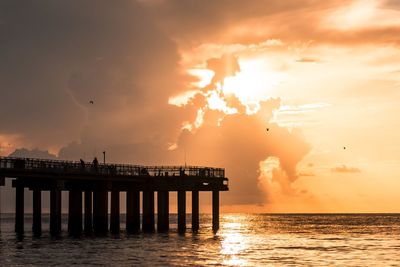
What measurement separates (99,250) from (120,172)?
2720cm

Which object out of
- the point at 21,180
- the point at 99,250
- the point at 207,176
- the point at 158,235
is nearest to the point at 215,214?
the point at 207,176

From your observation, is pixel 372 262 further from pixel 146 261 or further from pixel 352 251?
pixel 146 261

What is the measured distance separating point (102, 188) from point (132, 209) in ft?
27.5

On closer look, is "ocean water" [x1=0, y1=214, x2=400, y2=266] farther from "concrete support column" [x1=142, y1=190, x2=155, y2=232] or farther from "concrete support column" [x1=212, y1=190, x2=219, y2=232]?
"concrete support column" [x1=212, y1=190, x2=219, y2=232]

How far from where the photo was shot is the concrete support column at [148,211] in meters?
103

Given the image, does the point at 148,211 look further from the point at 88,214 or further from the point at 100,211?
the point at 100,211

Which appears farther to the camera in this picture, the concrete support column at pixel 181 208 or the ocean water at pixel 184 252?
the concrete support column at pixel 181 208

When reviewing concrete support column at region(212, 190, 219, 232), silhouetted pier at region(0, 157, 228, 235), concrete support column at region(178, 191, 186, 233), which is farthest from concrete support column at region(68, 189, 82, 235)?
concrete support column at region(212, 190, 219, 232)

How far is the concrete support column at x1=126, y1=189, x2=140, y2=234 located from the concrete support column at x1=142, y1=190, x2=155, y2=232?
3.43ft

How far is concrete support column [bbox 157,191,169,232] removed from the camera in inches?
4028

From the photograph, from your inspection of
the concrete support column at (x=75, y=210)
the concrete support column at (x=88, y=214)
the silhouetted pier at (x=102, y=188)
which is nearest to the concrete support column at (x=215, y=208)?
the silhouetted pier at (x=102, y=188)

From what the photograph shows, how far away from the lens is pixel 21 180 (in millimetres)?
94500

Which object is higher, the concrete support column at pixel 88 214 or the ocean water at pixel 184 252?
the concrete support column at pixel 88 214

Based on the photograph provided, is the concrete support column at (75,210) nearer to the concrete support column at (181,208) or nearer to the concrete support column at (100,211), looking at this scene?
the concrete support column at (100,211)
